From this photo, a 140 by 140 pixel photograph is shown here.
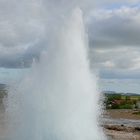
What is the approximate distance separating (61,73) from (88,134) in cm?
372

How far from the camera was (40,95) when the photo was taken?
22.1 meters

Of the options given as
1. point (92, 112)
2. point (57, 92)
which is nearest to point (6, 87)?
point (57, 92)

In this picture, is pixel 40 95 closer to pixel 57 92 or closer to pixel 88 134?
pixel 57 92

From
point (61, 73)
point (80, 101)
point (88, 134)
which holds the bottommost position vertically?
point (88, 134)

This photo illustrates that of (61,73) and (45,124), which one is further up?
(61,73)

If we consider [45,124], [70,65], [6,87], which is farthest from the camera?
[6,87]

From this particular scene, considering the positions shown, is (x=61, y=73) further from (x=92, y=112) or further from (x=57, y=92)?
(x=92, y=112)

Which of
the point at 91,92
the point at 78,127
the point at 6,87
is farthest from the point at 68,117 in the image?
the point at 6,87

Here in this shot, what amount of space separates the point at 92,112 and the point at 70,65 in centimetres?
299

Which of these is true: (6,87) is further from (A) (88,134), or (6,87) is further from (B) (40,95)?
(A) (88,134)

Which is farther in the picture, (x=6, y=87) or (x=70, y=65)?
(x=6, y=87)

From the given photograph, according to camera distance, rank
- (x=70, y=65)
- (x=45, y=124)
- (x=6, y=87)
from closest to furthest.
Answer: (x=45, y=124), (x=70, y=65), (x=6, y=87)

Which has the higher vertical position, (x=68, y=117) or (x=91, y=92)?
(x=91, y=92)

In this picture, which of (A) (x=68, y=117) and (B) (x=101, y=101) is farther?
(B) (x=101, y=101)
